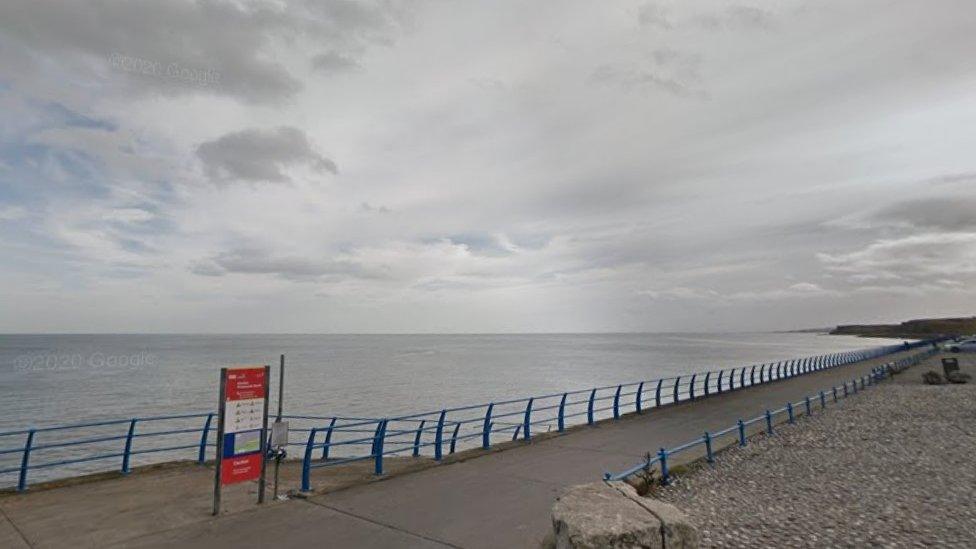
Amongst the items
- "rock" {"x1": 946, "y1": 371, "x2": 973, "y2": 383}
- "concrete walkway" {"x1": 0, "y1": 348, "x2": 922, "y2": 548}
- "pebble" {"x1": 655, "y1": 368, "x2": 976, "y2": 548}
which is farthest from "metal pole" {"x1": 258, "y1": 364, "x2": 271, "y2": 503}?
"rock" {"x1": 946, "y1": 371, "x2": 973, "y2": 383}

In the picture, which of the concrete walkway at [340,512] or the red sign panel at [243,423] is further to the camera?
the red sign panel at [243,423]

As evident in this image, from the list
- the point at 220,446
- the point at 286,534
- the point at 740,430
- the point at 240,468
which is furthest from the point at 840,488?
the point at 220,446

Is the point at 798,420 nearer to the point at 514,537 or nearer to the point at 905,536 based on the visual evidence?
the point at 905,536

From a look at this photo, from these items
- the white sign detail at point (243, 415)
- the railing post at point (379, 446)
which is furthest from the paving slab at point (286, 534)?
the railing post at point (379, 446)

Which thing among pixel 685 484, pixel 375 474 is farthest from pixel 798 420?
pixel 375 474

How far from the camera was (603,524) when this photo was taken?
5801 millimetres

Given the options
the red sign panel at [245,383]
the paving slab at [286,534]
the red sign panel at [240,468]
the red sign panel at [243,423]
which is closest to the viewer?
the paving slab at [286,534]

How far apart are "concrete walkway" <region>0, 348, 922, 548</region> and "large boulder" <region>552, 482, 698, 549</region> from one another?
1.50 metres

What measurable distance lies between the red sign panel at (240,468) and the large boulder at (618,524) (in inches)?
222

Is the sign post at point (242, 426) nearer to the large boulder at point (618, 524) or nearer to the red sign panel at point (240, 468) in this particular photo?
the red sign panel at point (240, 468)

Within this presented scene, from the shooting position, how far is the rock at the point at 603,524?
18.3ft

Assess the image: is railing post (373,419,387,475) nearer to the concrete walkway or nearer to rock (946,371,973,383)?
the concrete walkway

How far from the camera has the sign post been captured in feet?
28.8

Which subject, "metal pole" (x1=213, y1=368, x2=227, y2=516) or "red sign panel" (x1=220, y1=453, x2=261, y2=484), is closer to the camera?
"metal pole" (x1=213, y1=368, x2=227, y2=516)
